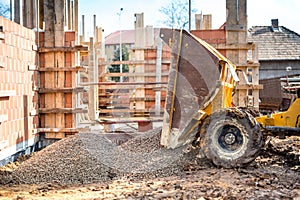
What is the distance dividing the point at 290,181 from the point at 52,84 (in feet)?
17.1

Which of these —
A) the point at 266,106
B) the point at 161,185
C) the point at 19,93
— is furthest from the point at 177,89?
the point at 266,106

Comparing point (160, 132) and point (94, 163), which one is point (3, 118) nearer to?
point (94, 163)

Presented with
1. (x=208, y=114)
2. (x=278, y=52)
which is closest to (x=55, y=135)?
(x=208, y=114)

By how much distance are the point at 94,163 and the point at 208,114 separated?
6.53ft

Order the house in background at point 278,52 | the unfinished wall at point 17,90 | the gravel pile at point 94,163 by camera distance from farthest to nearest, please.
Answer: the house in background at point 278,52
the unfinished wall at point 17,90
the gravel pile at point 94,163

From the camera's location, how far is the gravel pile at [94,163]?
583 cm

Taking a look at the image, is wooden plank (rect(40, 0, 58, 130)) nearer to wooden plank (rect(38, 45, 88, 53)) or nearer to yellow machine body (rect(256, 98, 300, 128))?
wooden plank (rect(38, 45, 88, 53))

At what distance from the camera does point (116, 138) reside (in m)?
7.85

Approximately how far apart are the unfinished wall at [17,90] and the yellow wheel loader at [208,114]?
2652 millimetres

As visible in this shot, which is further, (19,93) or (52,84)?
(52,84)

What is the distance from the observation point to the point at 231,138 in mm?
6184

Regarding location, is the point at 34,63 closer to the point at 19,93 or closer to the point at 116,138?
the point at 19,93

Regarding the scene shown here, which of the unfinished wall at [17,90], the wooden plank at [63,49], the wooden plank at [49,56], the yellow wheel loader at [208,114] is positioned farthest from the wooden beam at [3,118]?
the yellow wheel loader at [208,114]

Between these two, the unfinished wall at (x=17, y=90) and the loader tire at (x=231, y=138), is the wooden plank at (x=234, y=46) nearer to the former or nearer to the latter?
the loader tire at (x=231, y=138)
